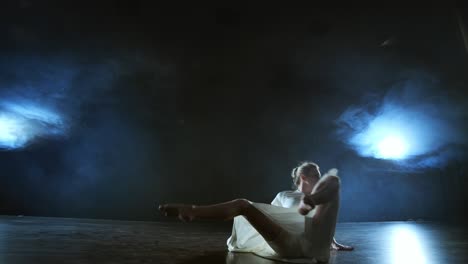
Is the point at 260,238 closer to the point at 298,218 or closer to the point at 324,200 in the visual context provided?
the point at 298,218

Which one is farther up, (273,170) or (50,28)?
(50,28)

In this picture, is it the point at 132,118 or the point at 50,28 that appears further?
the point at 132,118

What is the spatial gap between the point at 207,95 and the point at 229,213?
5.14 metres

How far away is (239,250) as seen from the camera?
2486 mm

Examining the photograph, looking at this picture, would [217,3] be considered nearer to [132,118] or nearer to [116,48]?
[116,48]

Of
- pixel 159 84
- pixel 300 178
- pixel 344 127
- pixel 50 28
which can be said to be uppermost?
pixel 50 28

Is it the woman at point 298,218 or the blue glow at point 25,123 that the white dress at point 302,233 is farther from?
the blue glow at point 25,123

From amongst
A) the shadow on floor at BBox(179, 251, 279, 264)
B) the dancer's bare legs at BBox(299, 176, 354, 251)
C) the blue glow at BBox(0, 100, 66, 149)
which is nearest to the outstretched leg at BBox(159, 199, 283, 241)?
the shadow on floor at BBox(179, 251, 279, 264)

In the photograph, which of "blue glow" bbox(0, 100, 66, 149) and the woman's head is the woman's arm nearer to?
the woman's head

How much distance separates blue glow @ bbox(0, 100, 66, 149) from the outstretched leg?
225 inches

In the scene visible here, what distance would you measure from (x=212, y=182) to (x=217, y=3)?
3.75m

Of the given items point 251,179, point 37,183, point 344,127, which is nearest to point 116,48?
point 37,183

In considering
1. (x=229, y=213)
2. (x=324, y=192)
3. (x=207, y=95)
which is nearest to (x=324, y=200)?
(x=324, y=192)

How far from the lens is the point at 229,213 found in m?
1.90
